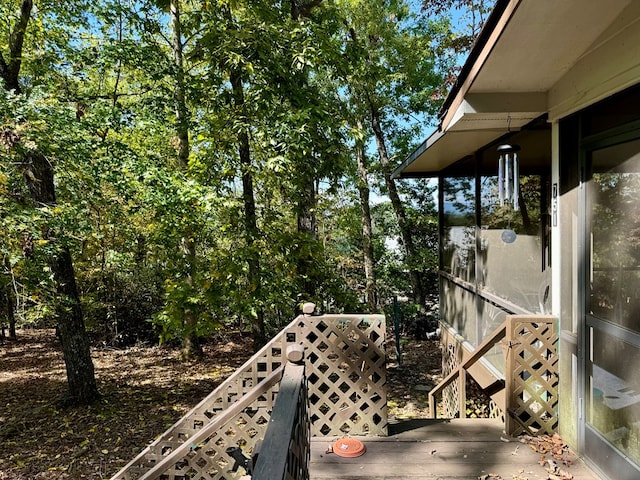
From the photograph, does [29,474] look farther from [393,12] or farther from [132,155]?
[393,12]

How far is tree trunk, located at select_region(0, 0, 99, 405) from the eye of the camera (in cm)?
628

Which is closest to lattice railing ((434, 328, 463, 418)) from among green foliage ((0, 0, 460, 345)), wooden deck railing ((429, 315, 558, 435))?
green foliage ((0, 0, 460, 345))

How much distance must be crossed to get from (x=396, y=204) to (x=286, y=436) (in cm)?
1285

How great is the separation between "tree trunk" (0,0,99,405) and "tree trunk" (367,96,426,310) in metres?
9.72

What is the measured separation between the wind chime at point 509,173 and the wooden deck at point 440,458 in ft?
6.71

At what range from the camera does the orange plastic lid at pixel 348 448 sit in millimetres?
3107

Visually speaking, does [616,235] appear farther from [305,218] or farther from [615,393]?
[305,218]

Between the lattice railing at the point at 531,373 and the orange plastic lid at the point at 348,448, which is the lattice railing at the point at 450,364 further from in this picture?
the orange plastic lid at the point at 348,448

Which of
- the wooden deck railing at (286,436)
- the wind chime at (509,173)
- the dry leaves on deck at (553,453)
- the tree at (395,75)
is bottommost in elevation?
the dry leaves on deck at (553,453)

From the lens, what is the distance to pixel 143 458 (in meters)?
3.99

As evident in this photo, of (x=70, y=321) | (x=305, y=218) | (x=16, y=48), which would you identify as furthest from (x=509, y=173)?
(x=16, y=48)

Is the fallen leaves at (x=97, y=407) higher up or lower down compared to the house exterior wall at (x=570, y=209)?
lower down

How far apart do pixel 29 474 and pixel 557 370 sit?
5984 mm

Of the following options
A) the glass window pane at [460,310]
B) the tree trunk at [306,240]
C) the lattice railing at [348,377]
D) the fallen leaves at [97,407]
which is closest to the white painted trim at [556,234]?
the lattice railing at [348,377]
